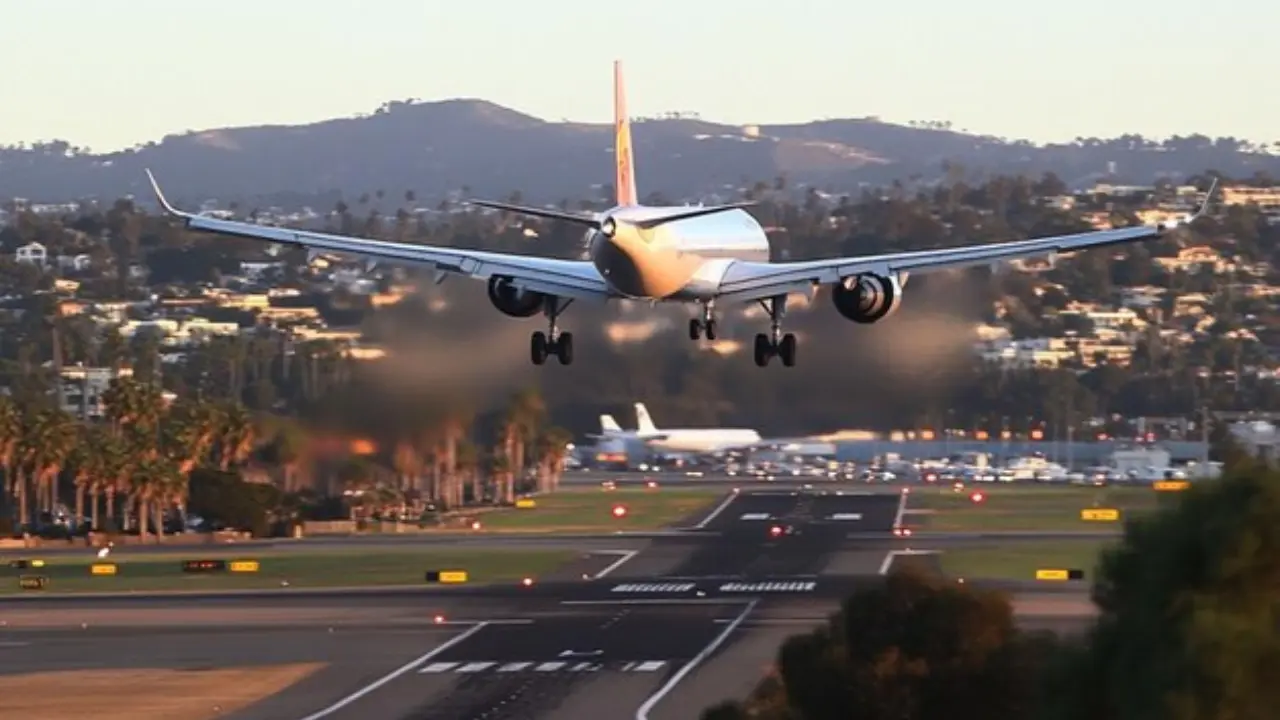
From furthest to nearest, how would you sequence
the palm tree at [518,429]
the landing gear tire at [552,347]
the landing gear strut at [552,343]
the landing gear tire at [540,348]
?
the palm tree at [518,429]
the landing gear tire at [540,348]
the landing gear tire at [552,347]
the landing gear strut at [552,343]

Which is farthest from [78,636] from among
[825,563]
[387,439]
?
[825,563]

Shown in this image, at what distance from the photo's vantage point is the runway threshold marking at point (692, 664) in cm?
8675

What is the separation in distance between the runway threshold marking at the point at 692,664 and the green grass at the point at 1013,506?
34978mm

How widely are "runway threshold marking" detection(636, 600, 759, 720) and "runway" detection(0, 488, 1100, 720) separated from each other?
8cm

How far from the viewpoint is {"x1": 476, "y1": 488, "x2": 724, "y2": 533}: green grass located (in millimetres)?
165875

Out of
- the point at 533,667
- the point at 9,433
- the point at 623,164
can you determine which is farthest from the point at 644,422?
the point at 623,164

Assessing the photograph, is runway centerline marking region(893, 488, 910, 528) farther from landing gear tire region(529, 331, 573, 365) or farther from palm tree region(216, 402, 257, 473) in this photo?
landing gear tire region(529, 331, 573, 365)

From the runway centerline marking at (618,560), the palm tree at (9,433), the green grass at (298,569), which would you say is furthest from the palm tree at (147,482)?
the runway centerline marking at (618,560)

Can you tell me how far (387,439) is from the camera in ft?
354

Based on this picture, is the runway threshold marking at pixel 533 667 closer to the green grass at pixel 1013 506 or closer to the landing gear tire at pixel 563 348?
the landing gear tire at pixel 563 348

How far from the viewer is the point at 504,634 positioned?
10775cm

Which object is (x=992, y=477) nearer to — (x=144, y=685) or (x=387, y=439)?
(x=387, y=439)

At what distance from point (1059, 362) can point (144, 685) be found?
339 feet

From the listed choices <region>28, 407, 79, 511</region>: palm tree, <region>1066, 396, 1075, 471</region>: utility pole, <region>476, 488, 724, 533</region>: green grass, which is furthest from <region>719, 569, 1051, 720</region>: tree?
<region>1066, 396, 1075, 471</region>: utility pole
